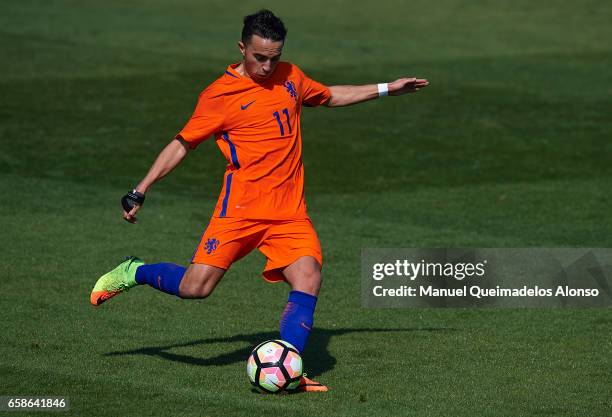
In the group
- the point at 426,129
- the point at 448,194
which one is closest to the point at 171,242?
the point at 448,194

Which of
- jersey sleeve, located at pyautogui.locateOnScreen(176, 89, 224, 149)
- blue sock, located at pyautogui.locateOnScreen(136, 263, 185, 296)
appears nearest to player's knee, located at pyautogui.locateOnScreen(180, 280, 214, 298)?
blue sock, located at pyautogui.locateOnScreen(136, 263, 185, 296)

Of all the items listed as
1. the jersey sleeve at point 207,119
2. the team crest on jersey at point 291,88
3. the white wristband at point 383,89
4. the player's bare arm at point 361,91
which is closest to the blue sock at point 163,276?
the jersey sleeve at point 207,119

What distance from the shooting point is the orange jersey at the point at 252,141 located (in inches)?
356

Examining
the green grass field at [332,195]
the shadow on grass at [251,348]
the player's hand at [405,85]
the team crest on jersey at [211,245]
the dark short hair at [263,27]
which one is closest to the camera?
the dark short hair at [263,27]

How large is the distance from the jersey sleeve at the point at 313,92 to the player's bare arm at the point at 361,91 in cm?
10

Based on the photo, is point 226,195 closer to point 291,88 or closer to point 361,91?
point 291,88

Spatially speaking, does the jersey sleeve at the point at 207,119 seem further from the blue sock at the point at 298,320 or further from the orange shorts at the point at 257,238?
the blue sock at the point at 298,320

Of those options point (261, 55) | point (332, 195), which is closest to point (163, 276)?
point (261, 55)

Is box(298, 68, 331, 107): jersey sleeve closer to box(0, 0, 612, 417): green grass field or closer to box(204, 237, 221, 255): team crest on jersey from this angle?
box(204, 237, 221, 255): team crest on jersey

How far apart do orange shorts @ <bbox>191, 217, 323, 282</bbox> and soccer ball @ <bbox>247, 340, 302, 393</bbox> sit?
66 cm

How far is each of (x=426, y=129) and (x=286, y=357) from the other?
43.5ft

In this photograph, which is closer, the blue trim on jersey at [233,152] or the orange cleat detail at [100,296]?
the blue trim on jersey at [233,152]

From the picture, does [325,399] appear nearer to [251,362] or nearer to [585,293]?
[251,362]

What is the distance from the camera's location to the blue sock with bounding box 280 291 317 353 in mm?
8977
